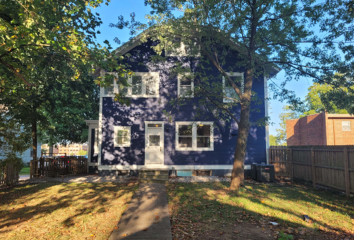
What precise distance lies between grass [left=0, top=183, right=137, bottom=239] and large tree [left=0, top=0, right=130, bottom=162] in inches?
149

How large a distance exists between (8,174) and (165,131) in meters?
7.77

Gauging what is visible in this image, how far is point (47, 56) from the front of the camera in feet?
31.1

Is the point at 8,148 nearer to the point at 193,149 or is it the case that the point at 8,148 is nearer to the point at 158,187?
the point at 158,187

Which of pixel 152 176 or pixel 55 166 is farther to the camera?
pixel 55 166

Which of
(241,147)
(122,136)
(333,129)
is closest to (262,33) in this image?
(241,147)

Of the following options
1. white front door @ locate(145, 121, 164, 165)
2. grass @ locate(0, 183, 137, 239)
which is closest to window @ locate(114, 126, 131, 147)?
white front door @ locate(145, 121, 164, 165)

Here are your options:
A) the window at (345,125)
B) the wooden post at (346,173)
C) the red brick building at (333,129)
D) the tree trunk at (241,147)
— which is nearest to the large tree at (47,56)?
the tree trunk at (241,147)

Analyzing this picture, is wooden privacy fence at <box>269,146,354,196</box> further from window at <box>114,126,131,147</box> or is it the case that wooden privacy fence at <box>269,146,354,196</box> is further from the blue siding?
window at <box>114,126,131,147</box>

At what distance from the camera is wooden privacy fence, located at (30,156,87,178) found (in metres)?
12.4

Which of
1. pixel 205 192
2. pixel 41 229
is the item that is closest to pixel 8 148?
pixel 41 229

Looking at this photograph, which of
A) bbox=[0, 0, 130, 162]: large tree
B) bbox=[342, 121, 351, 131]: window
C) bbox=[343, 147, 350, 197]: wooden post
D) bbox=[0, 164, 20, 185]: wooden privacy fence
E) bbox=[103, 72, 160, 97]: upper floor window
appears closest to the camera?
bbox=[0, 0, 130, 162]: large tree

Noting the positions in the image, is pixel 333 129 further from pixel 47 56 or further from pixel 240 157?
pixel 47 56

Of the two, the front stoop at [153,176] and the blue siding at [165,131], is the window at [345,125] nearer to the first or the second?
the blue siding at [165,131]

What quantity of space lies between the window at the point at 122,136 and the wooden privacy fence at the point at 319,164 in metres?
8.29
